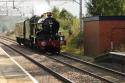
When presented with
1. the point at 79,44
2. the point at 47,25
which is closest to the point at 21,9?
the point at 79,44

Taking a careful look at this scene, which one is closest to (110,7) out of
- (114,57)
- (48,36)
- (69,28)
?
(48,36)

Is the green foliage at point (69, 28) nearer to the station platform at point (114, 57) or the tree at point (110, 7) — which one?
the tree at point (110, 7)

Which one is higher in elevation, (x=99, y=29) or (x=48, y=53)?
(x=99, y=29)

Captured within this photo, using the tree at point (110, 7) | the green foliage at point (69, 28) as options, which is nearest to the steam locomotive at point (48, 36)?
the green foliage at point (69, 28)

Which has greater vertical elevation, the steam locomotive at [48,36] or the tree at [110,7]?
the tree at [110,7]

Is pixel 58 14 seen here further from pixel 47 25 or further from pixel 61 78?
pixel 61 78

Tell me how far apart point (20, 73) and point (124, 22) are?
13.2m

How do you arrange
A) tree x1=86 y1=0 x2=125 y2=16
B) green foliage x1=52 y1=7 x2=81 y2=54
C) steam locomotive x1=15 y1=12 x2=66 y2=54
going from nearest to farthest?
steam locomotive x1=15 y1=12 x2=66 y2=54 < green foliage x1=52 y1=7 x2=81 y2=54 < tree x1=86 y1=0 x2=125 y2=16

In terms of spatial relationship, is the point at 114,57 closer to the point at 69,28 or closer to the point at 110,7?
the point at 110,7

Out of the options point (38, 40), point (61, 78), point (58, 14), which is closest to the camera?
point (61, 78)

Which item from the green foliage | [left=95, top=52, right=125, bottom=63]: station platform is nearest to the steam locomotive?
the green foliage

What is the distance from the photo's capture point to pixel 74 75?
1822cm

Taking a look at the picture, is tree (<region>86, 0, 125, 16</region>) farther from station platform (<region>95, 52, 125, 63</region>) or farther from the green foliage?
station platform (<region>95, 52, 125, 63</region>)

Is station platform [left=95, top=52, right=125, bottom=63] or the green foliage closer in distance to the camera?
station platform [left=95, top=52, right=125, bottom=63]
